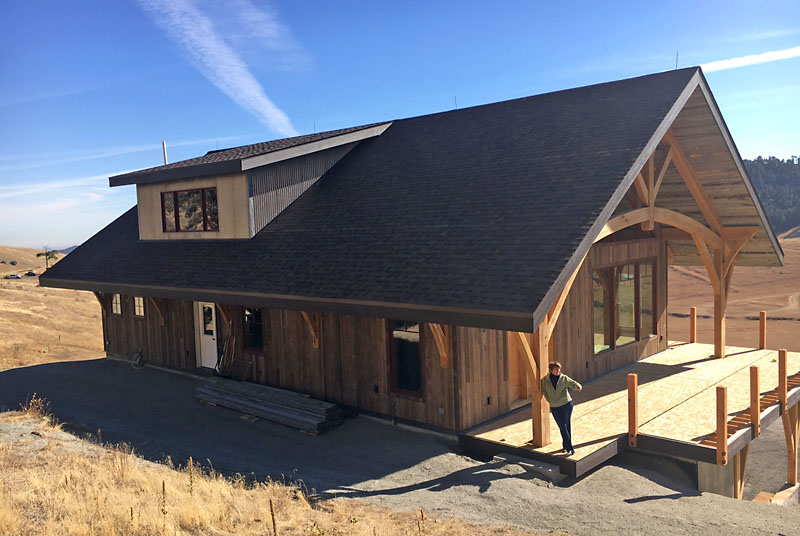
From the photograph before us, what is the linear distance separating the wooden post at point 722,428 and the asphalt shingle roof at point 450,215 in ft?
11.1

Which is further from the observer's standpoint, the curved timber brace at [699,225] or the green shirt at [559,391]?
the curved timber brace at [699,225]

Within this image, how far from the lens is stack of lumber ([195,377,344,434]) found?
1153 cm

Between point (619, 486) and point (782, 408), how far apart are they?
220 inches

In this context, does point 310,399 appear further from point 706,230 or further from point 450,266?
point 706,230

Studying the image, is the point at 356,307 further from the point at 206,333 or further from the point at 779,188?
the point at 779,188

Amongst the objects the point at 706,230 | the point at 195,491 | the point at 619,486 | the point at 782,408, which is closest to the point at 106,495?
the point at 195,491

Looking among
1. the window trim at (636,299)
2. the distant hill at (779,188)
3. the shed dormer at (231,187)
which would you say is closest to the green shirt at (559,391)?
the window trim at (636,299)

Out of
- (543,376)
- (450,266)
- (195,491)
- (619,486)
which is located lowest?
(619,486)

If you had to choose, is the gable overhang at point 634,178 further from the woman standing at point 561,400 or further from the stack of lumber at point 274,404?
the stack of lumber at point 274,404

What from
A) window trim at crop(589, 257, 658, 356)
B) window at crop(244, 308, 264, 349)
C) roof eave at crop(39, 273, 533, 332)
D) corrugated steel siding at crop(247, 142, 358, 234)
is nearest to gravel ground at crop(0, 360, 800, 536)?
window at crop(244, 308, 264, 349)

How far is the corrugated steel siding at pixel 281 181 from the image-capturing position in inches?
589

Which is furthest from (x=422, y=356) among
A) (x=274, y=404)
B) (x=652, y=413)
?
(x=652, y=413)

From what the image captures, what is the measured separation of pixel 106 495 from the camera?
24.6 feet

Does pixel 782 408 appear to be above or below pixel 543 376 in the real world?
below
